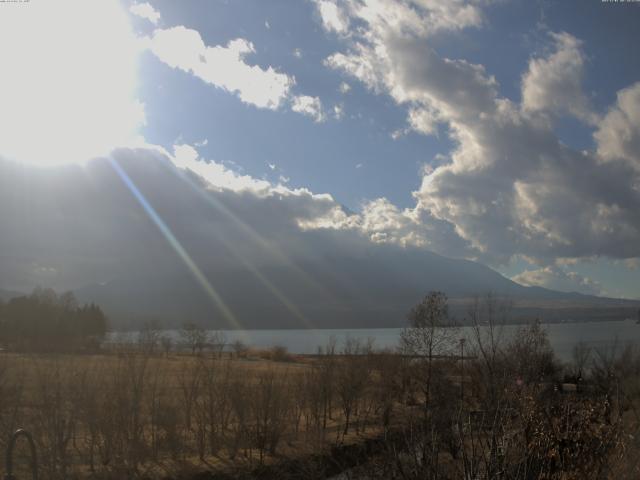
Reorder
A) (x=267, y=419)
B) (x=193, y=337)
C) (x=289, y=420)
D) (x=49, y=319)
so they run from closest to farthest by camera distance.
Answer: (x=267, y=419) → (x=289, y=420) → (x=49, y=319) → (x=193, y=337)

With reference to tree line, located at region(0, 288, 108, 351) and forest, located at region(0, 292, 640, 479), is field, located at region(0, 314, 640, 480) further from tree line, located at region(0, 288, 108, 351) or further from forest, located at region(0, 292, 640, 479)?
tree line, located at region(0, 288, 108, 351)

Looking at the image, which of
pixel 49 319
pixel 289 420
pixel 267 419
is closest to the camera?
pixel 267 419

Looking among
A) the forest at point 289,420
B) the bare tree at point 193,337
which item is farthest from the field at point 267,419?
the bare tree at point 193,337

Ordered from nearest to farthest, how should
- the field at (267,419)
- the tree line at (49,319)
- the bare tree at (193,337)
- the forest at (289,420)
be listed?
the forest at (289,420) → the field at (267,419) → the tree line at (49,319) → the bare tree at (193,337)

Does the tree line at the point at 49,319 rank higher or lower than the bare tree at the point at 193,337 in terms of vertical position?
higher

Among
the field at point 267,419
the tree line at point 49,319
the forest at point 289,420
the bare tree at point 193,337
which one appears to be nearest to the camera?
the forest at point 289,420

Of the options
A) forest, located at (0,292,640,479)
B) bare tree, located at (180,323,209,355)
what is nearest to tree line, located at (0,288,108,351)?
bare tree, located at (180,323,209,355)

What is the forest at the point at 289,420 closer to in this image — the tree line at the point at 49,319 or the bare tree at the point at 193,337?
the tree line at the point at 49,319

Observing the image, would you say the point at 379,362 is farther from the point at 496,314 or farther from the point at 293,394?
the point at 293,394

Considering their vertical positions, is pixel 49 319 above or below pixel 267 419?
above

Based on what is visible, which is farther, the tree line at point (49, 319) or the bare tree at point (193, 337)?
the bare tree at point (193, 337)

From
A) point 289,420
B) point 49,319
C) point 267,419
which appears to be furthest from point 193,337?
point 267,419

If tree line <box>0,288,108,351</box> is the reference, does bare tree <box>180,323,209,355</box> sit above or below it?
below

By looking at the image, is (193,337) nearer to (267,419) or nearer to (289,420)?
(289,420)
